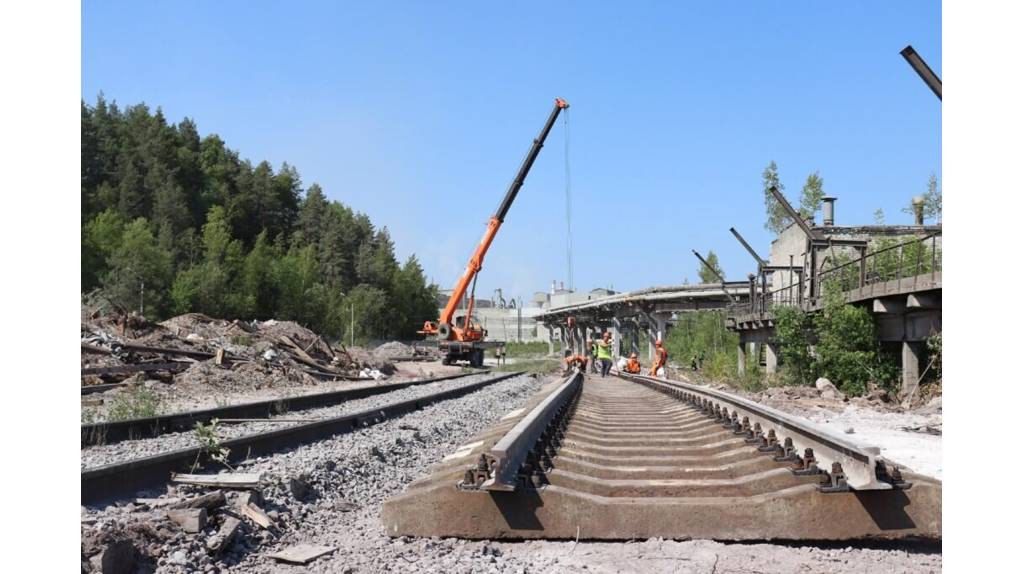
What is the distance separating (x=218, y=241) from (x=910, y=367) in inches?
2366

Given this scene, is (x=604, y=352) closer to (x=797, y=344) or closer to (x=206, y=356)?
(x=797, y=344)

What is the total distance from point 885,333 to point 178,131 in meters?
101

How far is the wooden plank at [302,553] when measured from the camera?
4.51 metres

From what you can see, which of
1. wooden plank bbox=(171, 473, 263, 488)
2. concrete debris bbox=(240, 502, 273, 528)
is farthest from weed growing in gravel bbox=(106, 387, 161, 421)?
concrete debris bbox=(240, 502, 273, 528)

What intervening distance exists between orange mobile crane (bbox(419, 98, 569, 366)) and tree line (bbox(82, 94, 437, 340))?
1575 centimetres

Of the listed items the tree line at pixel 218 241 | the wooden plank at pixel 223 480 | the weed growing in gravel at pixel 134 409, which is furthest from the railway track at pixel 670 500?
the tree line at pixel 218 241

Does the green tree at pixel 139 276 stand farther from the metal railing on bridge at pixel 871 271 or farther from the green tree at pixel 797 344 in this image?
the green tree at pixel 797 344

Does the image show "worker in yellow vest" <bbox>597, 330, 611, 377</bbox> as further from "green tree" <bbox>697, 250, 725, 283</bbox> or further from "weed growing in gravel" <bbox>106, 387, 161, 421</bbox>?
"green tree" <bbox>697, 250, 725, 283</bbox>

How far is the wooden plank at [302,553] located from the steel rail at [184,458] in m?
1.59

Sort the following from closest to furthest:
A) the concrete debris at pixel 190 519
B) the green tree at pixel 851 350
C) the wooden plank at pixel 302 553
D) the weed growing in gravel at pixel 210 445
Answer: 1. the wooden plank at pixel 302 553
2. the concrete debris at pixel 190 519
3. the weed growing in gravel at pixel 210 445
4. the green tree at pixel 851 350

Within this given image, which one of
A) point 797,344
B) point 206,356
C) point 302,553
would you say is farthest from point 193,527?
point 797,344

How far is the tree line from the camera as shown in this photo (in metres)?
57.9

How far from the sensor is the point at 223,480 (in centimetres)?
595

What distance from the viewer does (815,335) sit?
882 inches
